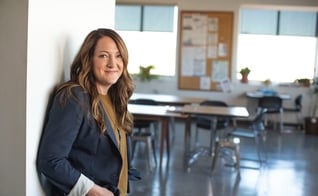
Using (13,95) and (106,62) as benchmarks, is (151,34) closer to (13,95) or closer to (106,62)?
(106,62)

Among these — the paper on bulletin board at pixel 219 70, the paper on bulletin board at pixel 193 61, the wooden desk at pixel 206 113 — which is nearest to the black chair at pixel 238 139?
the wooden desk at pixel 206 113

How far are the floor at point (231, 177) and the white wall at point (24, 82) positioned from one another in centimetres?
291

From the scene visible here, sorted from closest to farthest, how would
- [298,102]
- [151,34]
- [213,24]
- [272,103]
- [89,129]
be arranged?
[89,129]
[272,103]
[298,102]
[213,24]
[151,34]

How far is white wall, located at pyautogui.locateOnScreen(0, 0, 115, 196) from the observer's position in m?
1.30

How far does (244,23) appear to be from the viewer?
9.41 meters

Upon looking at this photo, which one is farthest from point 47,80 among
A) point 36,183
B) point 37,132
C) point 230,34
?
point 230,34

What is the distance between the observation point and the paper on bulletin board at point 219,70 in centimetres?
900

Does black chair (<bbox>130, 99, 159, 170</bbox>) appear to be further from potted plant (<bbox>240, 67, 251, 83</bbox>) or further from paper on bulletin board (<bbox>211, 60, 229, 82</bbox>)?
potted plant (<bbox>240, 67, 251, 83</bbox>)

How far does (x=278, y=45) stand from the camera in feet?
30.9

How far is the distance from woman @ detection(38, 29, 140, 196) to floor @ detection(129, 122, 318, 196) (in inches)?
105

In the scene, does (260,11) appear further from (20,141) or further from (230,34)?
(20,141)

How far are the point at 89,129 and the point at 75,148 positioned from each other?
8cm

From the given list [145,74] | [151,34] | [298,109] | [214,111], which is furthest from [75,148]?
[151,34]

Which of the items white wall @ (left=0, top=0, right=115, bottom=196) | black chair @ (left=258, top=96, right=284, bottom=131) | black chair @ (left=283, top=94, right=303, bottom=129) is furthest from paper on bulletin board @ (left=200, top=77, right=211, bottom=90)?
white wall @ (left=0, top=0, right=115, bottom=196)
